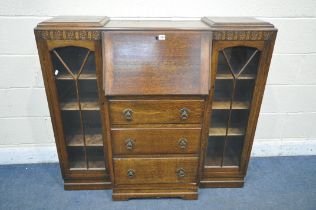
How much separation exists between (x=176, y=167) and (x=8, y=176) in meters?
1.43

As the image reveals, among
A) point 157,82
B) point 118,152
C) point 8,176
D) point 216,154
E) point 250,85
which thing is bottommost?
point 8,176

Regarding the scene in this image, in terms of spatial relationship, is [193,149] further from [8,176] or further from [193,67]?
[8,176]

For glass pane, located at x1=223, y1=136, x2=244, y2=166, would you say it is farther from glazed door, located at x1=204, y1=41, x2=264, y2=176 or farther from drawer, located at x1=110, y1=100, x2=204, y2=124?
drawer, located at x1=110, y1=100, x2=204, y2=124

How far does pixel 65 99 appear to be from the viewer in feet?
5.93

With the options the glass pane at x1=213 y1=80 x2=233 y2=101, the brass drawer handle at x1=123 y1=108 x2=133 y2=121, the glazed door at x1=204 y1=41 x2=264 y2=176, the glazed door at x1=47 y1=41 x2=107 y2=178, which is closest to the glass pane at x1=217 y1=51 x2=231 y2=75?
the glazed door at x1=204 y1=41 x2=264 y2=176

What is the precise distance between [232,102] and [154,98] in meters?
0.61

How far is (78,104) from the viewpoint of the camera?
1.74 m

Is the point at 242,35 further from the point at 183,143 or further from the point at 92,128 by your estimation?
the point at 92,128

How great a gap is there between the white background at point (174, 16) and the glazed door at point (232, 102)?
0.41m

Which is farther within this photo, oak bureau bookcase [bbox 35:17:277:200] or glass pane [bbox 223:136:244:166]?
glass pane [bbox 223:136:244:166]

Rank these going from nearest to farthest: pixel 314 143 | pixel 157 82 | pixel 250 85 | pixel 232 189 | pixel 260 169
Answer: pixel 157 82
pixel 250 85
pixel 232 189
pixel 260 169
pixel 314 143

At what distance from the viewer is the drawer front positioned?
1651 mm

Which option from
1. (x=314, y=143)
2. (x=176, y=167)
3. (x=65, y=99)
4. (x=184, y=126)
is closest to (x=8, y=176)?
(x=65, y=99)

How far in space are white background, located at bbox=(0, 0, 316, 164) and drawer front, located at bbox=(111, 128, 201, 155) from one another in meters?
0.84
